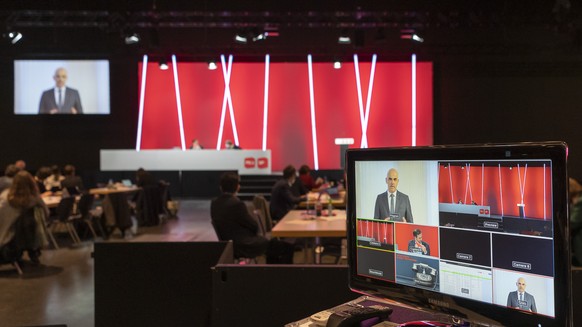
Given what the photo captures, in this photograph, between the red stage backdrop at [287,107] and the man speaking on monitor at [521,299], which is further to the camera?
the red stage backdrop at [287,107]

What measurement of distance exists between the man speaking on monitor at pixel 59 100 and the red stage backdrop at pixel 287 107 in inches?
84.9

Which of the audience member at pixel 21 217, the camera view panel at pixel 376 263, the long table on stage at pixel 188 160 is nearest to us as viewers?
the camera view panel at pixel 376 263

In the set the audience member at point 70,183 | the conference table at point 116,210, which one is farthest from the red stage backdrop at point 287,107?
the conference table at point 116,210

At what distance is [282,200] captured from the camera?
6.75 m

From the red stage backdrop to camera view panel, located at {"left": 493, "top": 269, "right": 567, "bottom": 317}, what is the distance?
542 inches

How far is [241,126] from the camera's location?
50.6ft

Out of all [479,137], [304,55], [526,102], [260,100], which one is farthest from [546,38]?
[260,100]

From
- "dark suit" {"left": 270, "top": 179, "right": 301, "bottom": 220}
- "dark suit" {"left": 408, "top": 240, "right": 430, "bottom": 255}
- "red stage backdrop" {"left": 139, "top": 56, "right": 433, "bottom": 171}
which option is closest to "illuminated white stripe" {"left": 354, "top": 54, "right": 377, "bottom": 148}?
"red stage backdrop" {"left": 139, "top": 56, "right": 433, "bottom": 171}

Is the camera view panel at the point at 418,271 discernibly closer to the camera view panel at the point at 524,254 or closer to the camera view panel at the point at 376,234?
the camera view panel at the point at 376,234

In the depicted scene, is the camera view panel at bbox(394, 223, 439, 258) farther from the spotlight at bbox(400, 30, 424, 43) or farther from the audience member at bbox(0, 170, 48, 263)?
the spotlight at bbox(400, 30, 424, 43)

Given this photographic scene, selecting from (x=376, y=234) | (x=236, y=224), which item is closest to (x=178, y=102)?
(x=236, y=224)

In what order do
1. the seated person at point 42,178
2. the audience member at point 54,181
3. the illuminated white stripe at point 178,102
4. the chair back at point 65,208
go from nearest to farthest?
1. the chair back at point 65,208
2. the seated person at point 42,178
3. the audience member at point 54,181
4. the illuminated white stripe at point 178,102

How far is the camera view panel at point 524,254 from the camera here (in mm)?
1219

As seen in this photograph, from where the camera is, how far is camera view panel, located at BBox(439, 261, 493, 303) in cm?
133
